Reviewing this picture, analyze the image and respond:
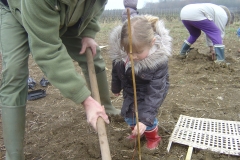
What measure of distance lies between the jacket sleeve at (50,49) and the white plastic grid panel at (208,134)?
111 centimetres

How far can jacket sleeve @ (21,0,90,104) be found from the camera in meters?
1.56

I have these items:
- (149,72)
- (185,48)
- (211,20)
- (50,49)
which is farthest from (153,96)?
(185,48)

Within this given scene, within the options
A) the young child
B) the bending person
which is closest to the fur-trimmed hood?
the young child

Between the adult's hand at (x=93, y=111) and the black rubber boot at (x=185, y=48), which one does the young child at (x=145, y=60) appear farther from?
the black rubber boot at (x=185, y=48)

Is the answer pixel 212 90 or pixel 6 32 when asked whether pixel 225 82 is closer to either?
pixel 212 90

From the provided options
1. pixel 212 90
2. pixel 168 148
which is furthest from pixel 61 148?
pixel 212 90

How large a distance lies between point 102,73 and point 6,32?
1080 mm

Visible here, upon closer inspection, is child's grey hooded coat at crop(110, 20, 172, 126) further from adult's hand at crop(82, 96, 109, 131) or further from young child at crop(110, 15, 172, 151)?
adult's hand at crop(82, 96, 109, 131)

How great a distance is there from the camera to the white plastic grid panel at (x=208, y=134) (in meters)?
2.30

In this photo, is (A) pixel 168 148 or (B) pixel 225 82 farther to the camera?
(B) pixel 225 82

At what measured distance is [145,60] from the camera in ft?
6.85

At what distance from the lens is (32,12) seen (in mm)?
1539

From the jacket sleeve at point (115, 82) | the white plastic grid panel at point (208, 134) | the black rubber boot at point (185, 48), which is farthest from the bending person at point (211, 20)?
the jacket sleeve at point (115, 82)

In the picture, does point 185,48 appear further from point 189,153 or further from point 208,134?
point 189,153
